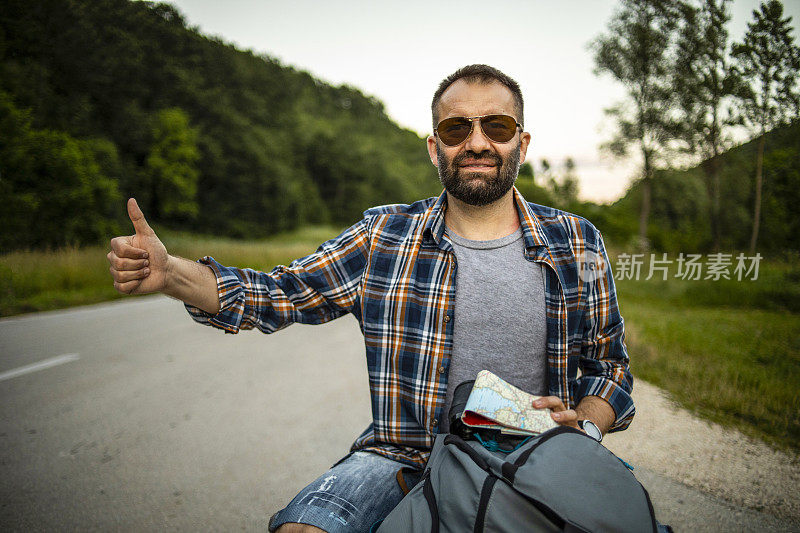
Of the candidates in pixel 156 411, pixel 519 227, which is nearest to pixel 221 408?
pixel 156 411

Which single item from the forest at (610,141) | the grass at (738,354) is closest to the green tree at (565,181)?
the forest at (610,141)

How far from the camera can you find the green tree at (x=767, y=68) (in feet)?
11.0

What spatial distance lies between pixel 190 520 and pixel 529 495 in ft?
6.99

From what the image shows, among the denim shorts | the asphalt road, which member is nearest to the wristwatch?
the denim shorts

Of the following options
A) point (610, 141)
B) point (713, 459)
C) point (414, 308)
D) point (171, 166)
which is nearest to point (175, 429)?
point (414, 308)

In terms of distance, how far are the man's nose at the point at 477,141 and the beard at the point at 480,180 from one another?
2cm

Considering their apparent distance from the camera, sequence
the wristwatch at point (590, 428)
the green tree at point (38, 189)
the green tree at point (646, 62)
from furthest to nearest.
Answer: the green tree at point (38, 189) < the green tree at point (646, 62) < the wristwatch at point (590, 428)

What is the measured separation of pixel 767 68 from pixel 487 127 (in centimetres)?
327

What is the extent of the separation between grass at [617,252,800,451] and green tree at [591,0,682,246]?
228 centimetres

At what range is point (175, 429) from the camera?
3.35 meters

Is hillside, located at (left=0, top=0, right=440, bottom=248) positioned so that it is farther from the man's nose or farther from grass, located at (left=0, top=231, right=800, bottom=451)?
the man's nose

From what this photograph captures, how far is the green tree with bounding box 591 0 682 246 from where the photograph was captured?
5000mm

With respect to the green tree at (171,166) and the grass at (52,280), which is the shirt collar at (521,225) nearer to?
the grass at (52,280)

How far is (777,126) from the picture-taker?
353 centimetres
